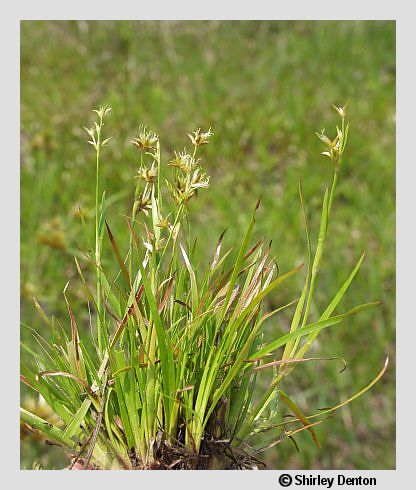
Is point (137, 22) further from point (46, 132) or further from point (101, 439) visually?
point (101, 439)

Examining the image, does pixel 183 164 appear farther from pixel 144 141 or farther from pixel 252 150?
pixel 252 150

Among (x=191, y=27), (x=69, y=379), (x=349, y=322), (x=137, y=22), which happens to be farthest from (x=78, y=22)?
(x=69, y=379)

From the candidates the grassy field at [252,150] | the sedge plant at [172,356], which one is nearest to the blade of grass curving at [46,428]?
the sedge plant at [172,356]

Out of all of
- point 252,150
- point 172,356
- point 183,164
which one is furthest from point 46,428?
point 252,150

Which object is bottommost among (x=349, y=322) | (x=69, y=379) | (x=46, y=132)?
(x=349, y=322)
